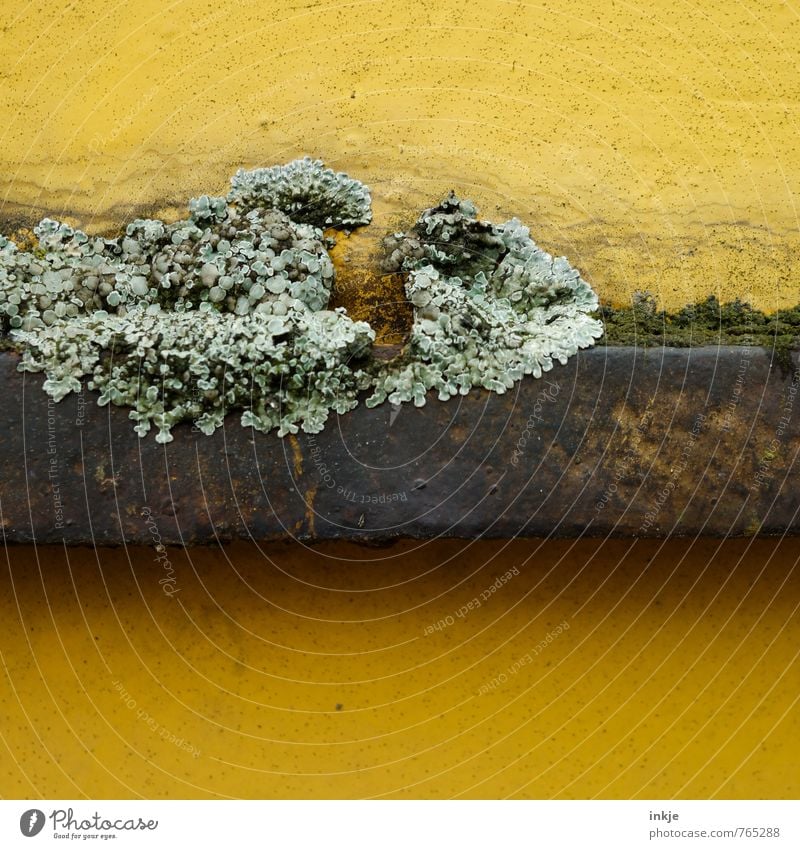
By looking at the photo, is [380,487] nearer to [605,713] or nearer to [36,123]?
[605,713]

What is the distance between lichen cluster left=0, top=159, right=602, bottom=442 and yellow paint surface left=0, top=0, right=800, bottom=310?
1.01ft

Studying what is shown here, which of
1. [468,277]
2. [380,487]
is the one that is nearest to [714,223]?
[468,277]

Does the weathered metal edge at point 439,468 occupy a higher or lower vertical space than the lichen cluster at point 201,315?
lower

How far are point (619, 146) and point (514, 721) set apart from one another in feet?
8.54

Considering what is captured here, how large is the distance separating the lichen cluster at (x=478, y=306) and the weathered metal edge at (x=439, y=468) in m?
0.09

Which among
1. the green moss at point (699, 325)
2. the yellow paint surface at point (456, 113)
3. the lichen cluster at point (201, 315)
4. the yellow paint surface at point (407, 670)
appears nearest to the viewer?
the lichen cluster at point (201, 315)

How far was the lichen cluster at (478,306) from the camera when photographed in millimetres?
3553

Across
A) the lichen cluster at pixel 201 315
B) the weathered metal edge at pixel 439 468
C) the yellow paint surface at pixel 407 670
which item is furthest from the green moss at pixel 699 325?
the lichen cluster at pixel 201 315

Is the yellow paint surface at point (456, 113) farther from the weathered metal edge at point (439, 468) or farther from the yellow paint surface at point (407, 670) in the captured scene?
the yellow paint surface at point (407, 670)

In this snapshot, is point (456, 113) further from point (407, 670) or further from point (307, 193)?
point (407, 670)

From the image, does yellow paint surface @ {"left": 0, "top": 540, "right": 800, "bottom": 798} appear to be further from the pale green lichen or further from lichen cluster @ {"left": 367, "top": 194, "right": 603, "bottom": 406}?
the pale green lichen

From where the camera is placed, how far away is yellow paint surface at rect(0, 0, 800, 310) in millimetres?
Result: 4195

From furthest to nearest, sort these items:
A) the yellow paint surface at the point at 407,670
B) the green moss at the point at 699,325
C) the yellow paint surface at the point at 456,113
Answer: the yellow paint surface at the point at 456,113, the yellow paint surface at the point at 407,670, the green moss at the point at 699,325

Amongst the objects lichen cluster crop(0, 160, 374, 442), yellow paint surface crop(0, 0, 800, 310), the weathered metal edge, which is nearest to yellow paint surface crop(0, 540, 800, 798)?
the weathered metal edge
